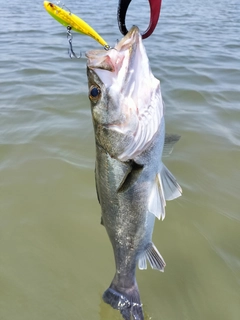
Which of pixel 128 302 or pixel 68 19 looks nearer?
pixel 68 19

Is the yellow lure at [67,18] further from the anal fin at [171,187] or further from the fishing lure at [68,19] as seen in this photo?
the anal fin at [171,187]

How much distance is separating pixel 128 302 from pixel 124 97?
1.30 meters

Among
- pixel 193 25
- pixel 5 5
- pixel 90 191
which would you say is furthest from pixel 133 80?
pixel 5 5

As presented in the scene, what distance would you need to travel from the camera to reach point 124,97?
1.72m

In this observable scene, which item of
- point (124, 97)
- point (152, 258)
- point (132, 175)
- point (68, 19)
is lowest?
point (152, 258)

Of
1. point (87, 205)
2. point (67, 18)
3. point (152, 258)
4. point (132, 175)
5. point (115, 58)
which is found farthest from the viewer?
point (87, 205)

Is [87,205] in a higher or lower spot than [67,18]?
lower

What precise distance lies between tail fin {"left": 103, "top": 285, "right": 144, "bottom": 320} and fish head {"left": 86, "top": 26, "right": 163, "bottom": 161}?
943mm

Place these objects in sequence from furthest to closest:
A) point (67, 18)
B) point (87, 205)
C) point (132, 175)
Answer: point (87, 205)
point (67, 18)
point (132, 175)

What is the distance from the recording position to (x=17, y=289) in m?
2.48

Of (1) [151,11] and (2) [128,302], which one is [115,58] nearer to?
(1) [151,11]

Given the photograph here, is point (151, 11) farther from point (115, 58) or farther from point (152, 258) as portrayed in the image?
point (152, 258)

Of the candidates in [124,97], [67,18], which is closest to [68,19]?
[67,18]

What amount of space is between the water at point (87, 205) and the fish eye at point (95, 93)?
1.47 meters
